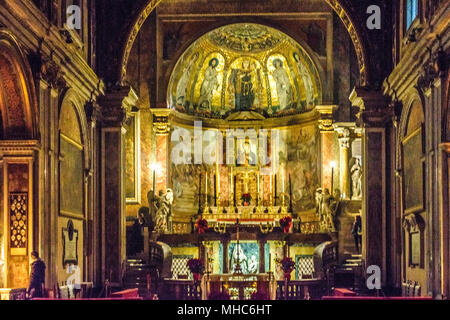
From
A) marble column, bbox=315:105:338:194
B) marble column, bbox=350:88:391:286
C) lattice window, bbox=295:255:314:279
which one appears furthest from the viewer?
marble column, bbox=315:105:338:194

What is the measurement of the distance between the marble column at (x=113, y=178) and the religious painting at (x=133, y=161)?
7.44m

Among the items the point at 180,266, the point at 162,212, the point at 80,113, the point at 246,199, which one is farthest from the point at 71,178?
the point at 246,199

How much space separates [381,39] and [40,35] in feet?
33.5

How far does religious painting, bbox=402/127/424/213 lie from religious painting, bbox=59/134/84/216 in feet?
27.3

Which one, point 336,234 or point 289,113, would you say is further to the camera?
point 289,113

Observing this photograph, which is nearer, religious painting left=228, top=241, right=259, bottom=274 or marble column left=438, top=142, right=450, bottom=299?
marble column left=438, top=142, right=450, bottom=299

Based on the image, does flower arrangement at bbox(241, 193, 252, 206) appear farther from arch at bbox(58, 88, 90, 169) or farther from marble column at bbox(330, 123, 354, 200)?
arch at bbox(58, 88, 90, 169)

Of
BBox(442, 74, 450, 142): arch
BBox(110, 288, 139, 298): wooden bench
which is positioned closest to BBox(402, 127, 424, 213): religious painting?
Result: BBox(442, 74, 450, 142): arch

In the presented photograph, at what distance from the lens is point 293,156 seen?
114ft

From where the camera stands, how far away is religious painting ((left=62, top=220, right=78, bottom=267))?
19.9 metres

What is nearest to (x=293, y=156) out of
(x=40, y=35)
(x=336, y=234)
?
(x=336, y=234)

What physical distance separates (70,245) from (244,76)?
17.1 m

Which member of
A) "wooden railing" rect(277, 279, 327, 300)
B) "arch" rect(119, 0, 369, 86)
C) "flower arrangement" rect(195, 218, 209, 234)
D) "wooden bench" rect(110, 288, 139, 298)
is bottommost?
"wooden railing" rect(277, 279, 327, 300)
